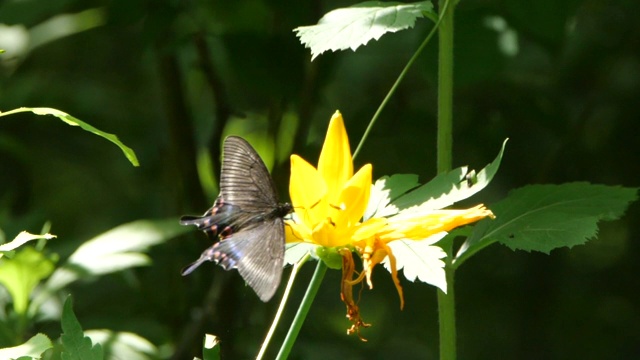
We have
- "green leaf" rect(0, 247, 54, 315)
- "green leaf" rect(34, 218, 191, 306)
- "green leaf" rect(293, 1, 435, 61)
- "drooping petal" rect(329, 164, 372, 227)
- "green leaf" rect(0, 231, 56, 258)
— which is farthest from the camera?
"green leaf" rect(34, 218, 191, 306)

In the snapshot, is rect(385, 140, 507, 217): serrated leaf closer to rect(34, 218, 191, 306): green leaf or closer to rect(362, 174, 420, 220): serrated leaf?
rect(362, 174, 420, 220): serrated leaf

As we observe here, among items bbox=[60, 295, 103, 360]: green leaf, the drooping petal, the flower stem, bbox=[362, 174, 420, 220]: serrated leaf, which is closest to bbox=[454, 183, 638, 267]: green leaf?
the flower stem

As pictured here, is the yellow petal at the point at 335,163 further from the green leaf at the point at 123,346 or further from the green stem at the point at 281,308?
the green leaf at the point at 123,346

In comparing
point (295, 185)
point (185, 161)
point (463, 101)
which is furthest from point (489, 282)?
point (295, 185)

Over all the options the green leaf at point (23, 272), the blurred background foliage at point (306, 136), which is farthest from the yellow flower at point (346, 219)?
the blurred background foliage at point (306, 136)

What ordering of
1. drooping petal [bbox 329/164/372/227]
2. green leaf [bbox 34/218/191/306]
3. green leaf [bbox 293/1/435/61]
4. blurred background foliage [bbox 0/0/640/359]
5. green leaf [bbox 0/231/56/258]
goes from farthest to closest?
blurred background foliage [bbox 0/0/640/359] < green leaf [bbox 34/218/191/306] < green leaf [bbox 293/1/435/61] < drooping petal [bbox 329/164/372/227] < green leaf [bbox 0/231/56/258]

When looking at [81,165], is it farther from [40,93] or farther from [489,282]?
[489,282]

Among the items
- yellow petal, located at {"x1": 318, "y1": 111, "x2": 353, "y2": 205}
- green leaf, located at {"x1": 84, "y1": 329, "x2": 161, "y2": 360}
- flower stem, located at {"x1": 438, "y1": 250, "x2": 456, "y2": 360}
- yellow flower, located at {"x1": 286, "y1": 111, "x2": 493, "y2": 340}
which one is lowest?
green leaf, located at {"x1": 84, "y1": 329, "x2": 161, "y2": 360}

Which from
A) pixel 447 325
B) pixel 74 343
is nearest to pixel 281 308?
pixel 74 343
